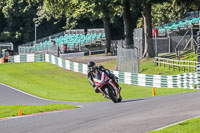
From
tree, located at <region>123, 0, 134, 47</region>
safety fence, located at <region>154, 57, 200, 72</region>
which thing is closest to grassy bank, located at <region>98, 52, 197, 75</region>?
safety fence, located at <region>154, 57, 200, 72</region>

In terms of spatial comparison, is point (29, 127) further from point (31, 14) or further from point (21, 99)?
point (31, 14)

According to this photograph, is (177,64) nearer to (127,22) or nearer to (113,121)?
(127,22)

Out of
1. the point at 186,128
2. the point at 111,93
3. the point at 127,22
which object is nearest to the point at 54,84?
the point at 127,22

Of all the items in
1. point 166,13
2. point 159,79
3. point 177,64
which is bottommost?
point 159,79

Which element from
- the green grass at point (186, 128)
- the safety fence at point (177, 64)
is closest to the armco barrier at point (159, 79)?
the safety fence at point (177, 64)

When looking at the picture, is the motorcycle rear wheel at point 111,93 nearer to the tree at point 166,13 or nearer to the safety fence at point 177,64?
the safety fence at point 177,64

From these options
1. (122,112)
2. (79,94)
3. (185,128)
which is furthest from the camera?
(79,94)

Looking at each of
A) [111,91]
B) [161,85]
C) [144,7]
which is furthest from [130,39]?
[111,91]

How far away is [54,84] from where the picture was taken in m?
34.1

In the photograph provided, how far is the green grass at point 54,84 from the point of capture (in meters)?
26.3

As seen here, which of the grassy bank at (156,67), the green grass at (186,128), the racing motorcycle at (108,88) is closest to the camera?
the green grass at (186,128)

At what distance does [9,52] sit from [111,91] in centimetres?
4254

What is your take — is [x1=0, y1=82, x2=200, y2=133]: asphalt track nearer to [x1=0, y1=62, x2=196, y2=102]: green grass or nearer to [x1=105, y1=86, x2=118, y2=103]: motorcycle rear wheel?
[x1=105, y1=86, x2=118, y2=103]: motorcycle rear wheel

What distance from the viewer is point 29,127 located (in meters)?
12.1
